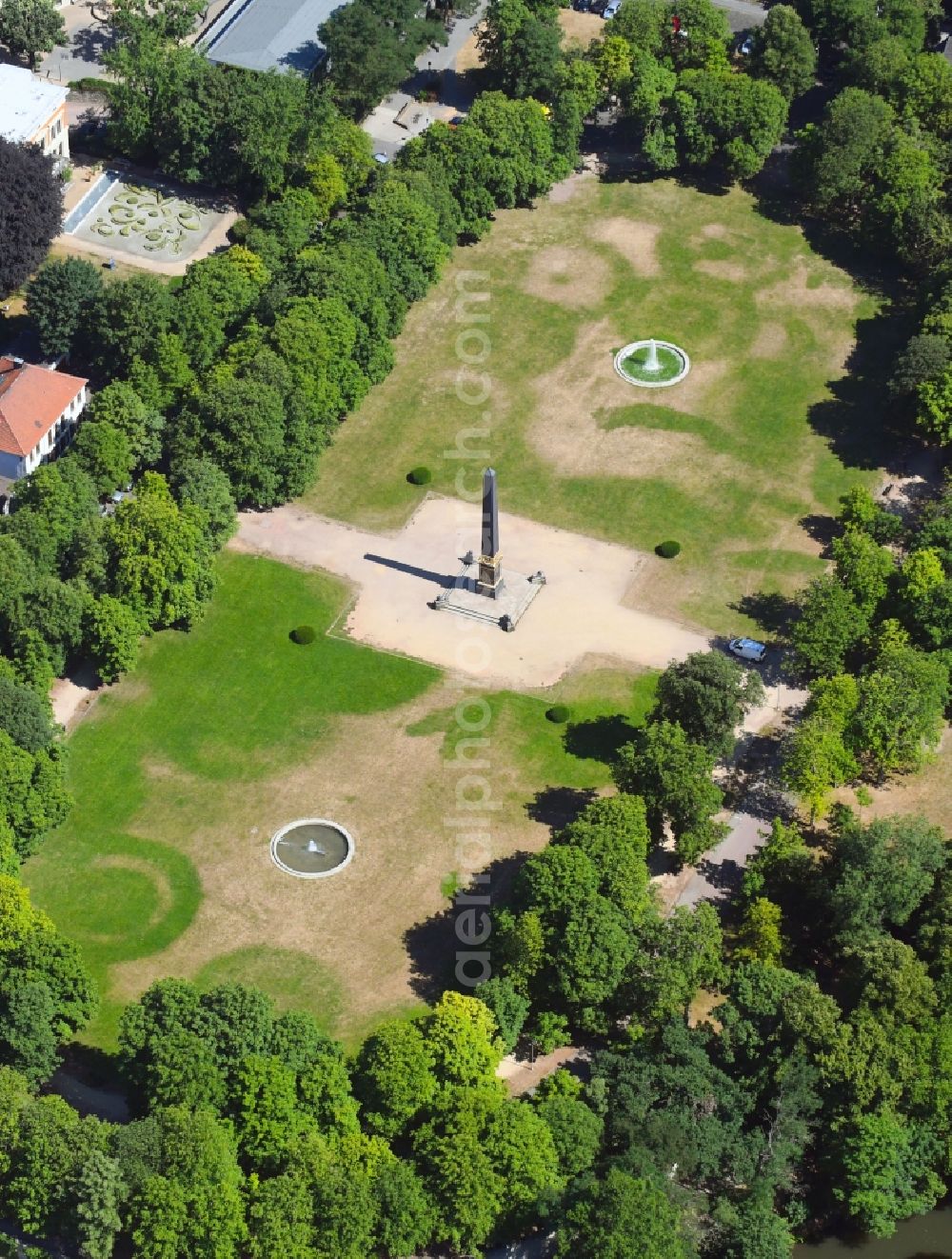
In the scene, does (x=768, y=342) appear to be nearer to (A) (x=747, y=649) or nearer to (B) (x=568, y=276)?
(B) (x=568, y=276)

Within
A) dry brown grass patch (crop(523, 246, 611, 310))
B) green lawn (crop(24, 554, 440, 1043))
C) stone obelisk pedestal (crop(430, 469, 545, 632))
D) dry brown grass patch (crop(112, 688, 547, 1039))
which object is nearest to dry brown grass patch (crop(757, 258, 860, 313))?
dry brown grass patch (crop(523, 246, 611, 310))

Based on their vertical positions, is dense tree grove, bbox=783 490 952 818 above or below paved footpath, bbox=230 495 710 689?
above

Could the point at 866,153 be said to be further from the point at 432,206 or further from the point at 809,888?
the point at 809,888

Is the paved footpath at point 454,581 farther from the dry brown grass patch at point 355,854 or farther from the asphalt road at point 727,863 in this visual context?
the asphalt road at point 727,863

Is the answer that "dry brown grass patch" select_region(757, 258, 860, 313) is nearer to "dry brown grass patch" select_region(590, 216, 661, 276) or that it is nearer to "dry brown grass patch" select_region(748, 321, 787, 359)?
"dry brown grass patch" select_region(748, 321, 787, 359)

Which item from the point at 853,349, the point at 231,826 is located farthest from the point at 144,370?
the point at 853,349

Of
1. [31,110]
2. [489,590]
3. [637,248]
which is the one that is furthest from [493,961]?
[31,110]

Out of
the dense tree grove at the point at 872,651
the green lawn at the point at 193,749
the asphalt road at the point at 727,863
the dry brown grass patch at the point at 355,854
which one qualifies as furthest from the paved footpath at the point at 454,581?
the asphalt road at the point at 727,863
